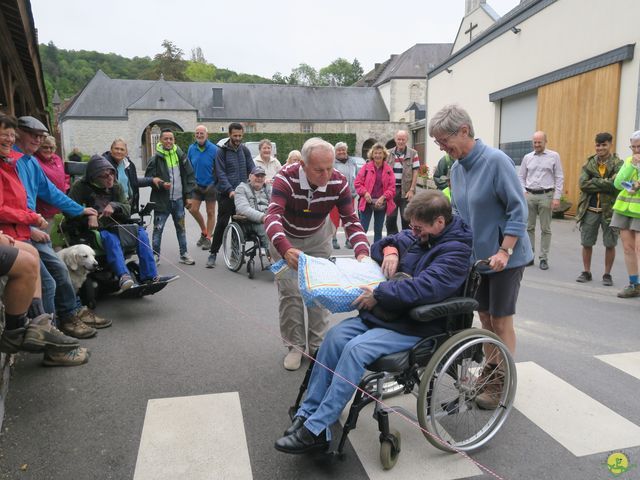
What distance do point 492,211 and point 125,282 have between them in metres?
3.72

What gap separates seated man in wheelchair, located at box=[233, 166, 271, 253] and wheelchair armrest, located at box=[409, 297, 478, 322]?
14.3 feet

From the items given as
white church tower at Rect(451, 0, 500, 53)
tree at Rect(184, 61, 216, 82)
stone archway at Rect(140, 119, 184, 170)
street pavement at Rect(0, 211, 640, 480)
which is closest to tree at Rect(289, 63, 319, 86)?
tree at Rect(184, 61, 216, 82)

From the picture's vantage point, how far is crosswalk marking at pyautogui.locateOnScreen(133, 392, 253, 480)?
254cm

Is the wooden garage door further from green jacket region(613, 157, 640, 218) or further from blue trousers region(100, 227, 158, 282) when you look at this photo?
blue trousers region(100, 227, 158, 282)

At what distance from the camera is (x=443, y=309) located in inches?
102

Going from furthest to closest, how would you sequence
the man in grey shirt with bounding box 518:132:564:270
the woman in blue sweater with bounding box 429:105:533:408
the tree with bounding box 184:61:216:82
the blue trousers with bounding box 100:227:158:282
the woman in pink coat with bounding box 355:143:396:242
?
the tree with bounding box 184:61:216:82, the woman in pink coat with bounding box 355:143:396:242, the man in grey shirt with bounding box 518:132:564:270, the blue trousers with bounding box 100:227:158:282, the woman in blue sweater with bounding box 429:105:533:408

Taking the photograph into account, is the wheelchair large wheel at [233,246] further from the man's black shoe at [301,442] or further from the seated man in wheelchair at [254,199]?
the man's black shoe at [301,442]

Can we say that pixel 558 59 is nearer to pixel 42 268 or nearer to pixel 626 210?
pixel 626 210

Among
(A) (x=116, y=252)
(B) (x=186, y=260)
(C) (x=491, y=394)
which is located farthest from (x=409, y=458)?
(B) (x=186, y=260)

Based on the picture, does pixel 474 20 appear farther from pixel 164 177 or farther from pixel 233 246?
pixel 233 246

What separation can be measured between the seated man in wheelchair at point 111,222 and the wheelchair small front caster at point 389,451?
137 inches

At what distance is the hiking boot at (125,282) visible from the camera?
5082mm

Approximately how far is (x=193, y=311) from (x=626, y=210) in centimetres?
498

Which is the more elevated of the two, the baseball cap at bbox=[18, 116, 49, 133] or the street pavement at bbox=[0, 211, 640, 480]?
the baseball cap at bbox=[18, 116, 49, 133]
